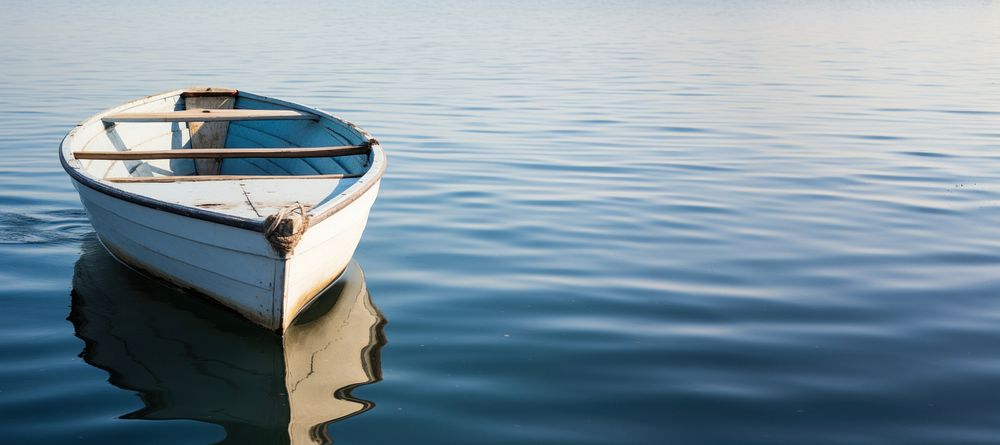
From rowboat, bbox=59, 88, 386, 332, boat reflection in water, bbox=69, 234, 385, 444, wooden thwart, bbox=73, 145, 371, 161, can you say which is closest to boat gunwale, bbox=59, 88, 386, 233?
rowboat, bbox=59, 88, 386, 332

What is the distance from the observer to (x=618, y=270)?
7727 mm

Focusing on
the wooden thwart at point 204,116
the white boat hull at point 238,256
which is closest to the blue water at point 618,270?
the white boat hull at point 238,256

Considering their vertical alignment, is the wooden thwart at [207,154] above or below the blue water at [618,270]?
above

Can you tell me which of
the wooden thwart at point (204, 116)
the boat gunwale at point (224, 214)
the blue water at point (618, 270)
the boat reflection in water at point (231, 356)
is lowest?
the boat reflection in water at point (231, 356)

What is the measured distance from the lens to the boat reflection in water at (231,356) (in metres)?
5.13

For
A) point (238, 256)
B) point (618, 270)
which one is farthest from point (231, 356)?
point (618, 270)

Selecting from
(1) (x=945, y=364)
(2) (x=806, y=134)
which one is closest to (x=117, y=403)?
(1) (x=945, y=364)

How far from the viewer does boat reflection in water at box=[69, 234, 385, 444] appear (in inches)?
202

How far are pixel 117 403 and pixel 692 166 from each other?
855cm

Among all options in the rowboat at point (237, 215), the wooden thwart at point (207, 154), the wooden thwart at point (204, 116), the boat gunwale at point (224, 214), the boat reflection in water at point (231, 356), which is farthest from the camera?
the wooden thwart at point (204, 116)

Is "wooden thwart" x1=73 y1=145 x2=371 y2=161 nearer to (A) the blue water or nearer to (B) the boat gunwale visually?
(B) the boat gunwale

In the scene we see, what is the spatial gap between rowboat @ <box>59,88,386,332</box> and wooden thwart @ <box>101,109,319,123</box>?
2 centimetres

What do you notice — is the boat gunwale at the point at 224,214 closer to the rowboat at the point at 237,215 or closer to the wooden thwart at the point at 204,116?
the rowboat at the point at 237,215

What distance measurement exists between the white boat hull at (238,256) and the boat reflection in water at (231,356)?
6.8 inches
